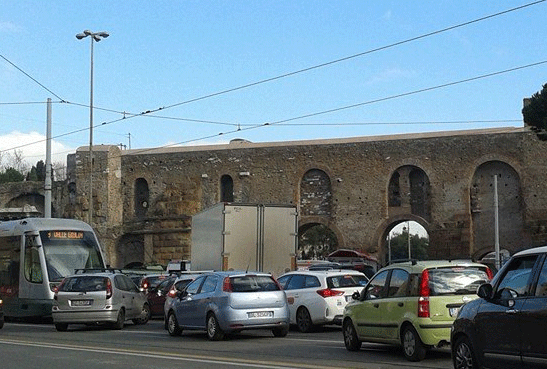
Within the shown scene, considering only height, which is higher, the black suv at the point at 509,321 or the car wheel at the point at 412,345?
the black suv at the point at 509,321

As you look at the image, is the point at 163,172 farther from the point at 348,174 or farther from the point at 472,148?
the point at 472,148

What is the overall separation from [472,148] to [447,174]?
1727mm

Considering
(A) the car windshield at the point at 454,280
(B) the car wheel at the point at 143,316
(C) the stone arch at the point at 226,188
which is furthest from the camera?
(C) the stone arch at the point at 226,188

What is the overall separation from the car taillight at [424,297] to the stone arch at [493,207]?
29.2 m

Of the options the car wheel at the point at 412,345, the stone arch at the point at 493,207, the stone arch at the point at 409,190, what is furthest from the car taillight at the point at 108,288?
the stone arch at the point at 493,207

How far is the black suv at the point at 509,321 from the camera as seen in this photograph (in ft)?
30.8

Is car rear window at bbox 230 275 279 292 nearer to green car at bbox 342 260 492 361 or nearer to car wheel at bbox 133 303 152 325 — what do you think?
green car at bbox 342 260 492 361

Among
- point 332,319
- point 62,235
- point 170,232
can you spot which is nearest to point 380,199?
point 170,232

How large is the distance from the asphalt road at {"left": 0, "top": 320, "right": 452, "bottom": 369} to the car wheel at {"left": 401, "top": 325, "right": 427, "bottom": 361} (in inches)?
6.3

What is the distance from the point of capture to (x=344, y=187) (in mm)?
45156

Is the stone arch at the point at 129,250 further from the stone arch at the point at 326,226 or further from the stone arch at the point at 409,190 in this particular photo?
the stone arch at the point at 409,190

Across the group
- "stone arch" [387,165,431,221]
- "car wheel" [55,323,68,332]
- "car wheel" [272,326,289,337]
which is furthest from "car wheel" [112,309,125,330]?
"stone arch" [387,165,431,221]

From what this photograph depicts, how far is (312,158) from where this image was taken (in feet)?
151

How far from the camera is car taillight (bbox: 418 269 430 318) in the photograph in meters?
13.6
